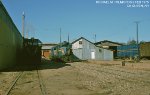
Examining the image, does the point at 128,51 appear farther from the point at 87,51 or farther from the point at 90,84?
the point at 90,84

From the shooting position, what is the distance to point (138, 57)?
5331 cm

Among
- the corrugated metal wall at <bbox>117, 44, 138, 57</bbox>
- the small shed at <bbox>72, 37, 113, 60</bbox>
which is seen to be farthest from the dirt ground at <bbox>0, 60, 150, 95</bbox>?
Result: the small shed at <bbox>72, 37, 113, 60</bbox>

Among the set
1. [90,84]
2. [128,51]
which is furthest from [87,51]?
[90,84]

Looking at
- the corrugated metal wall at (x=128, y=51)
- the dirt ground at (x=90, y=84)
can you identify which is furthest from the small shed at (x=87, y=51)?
the dirt ground at (x=90, y=84)

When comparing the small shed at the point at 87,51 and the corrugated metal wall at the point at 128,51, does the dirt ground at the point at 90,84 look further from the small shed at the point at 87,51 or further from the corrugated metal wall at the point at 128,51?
the small shed at the point at 87,51

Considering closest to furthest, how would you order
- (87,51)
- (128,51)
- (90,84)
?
1. (90,84)
2. (128,51)
3. (87,51)

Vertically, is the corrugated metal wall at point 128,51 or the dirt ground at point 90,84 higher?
the corrugated metal wall at point 128,51

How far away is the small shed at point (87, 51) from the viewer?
6444 cm

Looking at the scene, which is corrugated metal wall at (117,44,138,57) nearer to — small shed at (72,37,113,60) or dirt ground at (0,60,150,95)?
small shed at (72,37,113,60)

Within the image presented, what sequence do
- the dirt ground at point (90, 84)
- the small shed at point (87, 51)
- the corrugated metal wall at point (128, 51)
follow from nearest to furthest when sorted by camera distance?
1. the dirt ground at point (90, 84)
2. the corrugated metal wall at point (128, 51)
3. the small shed at point (87, 51)

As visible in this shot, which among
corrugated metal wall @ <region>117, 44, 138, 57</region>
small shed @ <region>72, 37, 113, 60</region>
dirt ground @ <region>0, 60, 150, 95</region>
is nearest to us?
dirt ground @ <region>0, 60, 150, 95</region>

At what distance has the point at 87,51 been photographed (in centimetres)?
6475

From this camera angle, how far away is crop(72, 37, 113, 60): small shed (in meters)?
64.4

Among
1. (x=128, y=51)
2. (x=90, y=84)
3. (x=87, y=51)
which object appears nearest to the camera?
(x=90, y=84)
